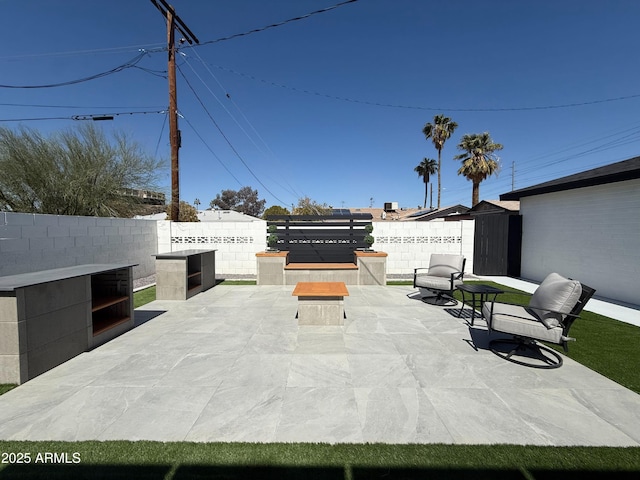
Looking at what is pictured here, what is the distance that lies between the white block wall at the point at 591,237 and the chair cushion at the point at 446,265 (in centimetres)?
372

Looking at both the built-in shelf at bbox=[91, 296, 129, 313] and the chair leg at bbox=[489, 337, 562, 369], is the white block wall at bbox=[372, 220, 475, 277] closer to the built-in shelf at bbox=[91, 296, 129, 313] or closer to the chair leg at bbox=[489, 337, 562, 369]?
the chair leg at bbox=[489, 337, 562, 369]

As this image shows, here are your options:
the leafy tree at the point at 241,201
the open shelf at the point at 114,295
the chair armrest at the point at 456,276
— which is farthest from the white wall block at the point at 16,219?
the leafy tree at the point at 241,201

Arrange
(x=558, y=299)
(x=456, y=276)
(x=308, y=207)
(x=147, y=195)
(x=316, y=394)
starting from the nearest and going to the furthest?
(x=316, y=394) < (x=558, y=299) < (x=456, y=276) < (x=147, y=195) < (x=308, y=207)

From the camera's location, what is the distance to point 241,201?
165 ft

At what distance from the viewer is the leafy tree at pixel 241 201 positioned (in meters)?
49.4

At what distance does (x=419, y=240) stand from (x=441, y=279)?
462cm

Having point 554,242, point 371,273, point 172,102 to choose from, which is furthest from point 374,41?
point 554,242

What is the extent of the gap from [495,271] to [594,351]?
6849mm

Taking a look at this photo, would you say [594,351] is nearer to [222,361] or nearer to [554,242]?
[222,361]

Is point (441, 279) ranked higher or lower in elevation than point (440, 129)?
lower

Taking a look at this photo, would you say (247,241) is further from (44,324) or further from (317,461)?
(317,461)

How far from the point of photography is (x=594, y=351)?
371 cm

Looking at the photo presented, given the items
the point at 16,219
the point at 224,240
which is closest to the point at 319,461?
the point at 16,219

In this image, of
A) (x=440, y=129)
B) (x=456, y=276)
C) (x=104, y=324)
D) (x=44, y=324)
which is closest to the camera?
(x=44, y=324)
